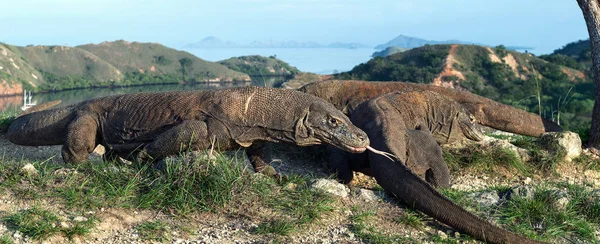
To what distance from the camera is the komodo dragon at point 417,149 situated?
4355 millimetres

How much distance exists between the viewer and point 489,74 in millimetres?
36781

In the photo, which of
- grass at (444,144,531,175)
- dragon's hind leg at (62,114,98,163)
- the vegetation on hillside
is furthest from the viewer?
the vegetation on hillside

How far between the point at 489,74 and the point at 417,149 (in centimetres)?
3236

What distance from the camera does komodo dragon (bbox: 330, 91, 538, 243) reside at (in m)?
4.35

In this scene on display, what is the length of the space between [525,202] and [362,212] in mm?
1403

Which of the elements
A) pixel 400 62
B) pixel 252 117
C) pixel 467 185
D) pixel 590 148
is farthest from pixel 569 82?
pixel 252 117

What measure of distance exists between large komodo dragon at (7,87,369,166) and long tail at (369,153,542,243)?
15.0 inches

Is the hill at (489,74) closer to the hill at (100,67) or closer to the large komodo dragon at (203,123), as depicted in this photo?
the large komodo dragon at (203,123)

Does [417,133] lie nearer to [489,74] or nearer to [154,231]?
[154,231]

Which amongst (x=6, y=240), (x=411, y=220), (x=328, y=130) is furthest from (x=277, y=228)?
(x=6, y=240)

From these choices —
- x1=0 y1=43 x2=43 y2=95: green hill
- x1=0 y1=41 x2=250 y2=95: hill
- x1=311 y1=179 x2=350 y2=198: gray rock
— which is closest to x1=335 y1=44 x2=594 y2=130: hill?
x1=311 y1=179 x2=350 y2=198: gray rock

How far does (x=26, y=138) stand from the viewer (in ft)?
21.2

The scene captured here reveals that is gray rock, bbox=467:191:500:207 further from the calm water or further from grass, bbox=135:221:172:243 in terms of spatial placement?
the calm water

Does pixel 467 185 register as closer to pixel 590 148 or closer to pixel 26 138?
pixel 590 148
